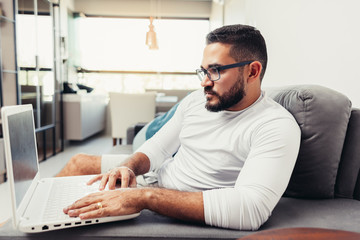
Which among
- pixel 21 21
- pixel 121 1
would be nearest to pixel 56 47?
pixel 21 21

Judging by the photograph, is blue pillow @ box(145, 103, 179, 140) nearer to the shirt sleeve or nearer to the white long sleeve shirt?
the white long sleeve shirt

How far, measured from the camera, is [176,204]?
830mm

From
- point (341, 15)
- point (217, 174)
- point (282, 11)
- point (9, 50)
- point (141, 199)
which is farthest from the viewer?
point (9, 50)

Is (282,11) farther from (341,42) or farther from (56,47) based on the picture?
(56,47)

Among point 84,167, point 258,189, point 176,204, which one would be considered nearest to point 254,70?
point 258,189

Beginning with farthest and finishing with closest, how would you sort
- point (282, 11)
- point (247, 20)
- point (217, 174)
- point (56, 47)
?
point (56, 47) → point (247, 20) → point (282, 11) → point (217, 174)

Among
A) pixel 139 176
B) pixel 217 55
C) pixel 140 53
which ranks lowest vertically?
pixel 139 176

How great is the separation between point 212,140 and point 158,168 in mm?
383

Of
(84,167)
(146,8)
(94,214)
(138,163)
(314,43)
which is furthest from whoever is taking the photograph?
(146,8)

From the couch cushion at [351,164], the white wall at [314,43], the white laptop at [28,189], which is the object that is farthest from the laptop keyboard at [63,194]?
the white wall at [314,43]

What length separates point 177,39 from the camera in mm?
6184

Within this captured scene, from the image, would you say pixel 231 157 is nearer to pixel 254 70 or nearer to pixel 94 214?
pixel 254 70

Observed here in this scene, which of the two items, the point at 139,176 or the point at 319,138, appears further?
the point at 139,176

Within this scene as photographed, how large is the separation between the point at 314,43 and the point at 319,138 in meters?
0.82
